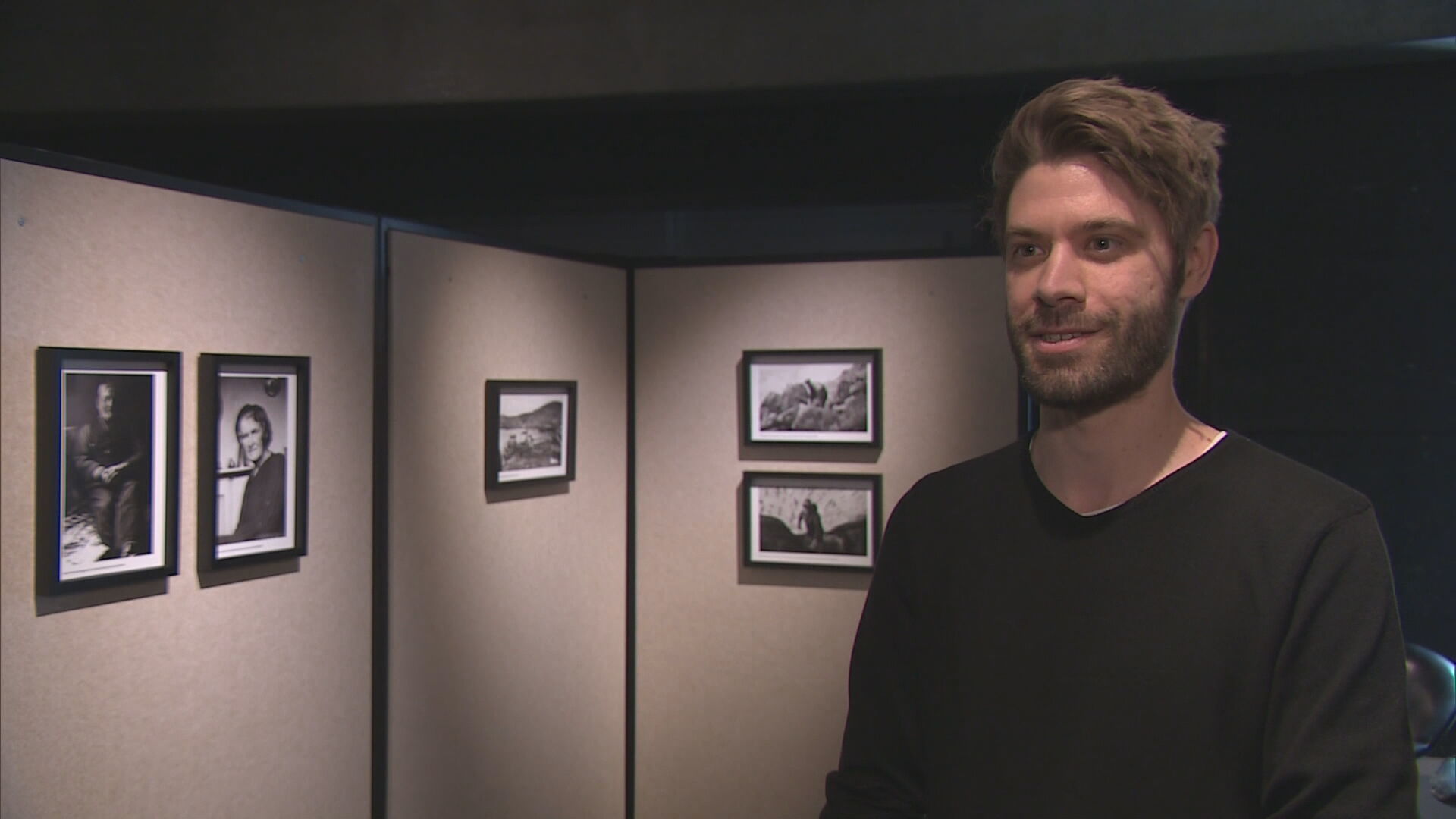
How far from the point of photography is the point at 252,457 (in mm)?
2318

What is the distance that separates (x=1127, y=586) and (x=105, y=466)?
1.85 meters

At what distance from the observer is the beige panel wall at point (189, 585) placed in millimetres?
1941

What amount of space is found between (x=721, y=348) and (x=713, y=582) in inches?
30.3

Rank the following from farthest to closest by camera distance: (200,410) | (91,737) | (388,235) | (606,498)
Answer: (606,498) → (388,235) → (200,410) → (91,737)

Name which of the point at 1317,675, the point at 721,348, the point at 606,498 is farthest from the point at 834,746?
the point at 1317,675

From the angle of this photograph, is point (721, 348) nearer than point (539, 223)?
Yes

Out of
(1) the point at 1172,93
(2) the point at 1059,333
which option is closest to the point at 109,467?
(2) the point at 1059,333

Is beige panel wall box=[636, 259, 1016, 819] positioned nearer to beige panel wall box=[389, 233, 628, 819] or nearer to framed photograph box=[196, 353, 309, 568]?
beige panel wall box=[389, 233, 628, 819]

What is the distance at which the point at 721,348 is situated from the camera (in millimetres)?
3477

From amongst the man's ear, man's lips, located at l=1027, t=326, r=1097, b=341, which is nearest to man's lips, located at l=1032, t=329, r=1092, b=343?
man's lips, located at l=1027, t=326, r=1097, b=341

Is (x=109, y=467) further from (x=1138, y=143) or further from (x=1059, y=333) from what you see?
(x=1138, y=143)

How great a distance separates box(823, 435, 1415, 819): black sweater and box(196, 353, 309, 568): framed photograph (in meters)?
1.56

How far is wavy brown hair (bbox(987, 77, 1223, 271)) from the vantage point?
1075mm

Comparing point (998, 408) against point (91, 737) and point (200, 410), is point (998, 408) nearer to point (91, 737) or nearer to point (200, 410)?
point (200, 410)
